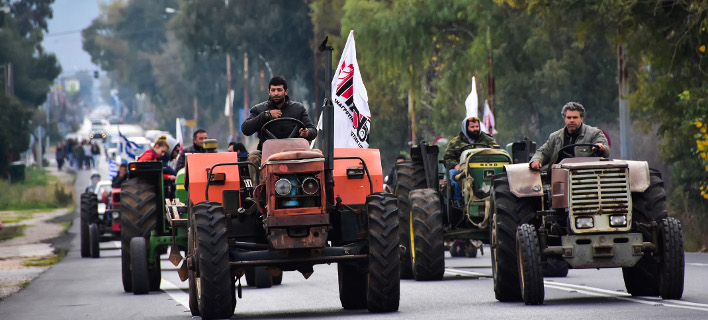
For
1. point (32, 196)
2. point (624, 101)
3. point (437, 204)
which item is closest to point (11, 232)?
point (624, 101)

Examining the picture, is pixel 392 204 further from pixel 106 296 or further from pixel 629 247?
pixel 106 296

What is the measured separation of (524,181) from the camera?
1484 centimetres

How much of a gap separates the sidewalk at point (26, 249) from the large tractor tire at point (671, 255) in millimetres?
9684

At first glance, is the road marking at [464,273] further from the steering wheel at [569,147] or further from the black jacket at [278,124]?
the black jacket at [278,124]

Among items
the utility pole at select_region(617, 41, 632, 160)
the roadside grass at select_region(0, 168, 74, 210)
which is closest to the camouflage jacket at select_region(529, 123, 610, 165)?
the utility pole at select_region(617, 41, 632, 160)

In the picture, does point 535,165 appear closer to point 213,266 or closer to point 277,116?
point 277,116

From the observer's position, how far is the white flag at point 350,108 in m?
26.7

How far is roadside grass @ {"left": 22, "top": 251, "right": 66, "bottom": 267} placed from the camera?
2847 cm

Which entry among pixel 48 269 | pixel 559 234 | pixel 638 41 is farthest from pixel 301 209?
pixel 638 41

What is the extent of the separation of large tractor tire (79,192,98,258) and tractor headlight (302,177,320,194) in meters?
17.0

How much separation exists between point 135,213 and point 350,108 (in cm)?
842

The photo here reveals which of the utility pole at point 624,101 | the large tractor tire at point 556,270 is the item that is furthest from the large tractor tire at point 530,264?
the utility pole at point 624,101

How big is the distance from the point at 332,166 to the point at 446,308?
2.07 meters

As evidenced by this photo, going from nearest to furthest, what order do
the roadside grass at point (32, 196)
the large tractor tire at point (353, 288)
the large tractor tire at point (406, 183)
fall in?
the large tractor tire at point (353, 288)
the large tractor tire at point (406, 183)
the roadside grass at point (32, 196)
